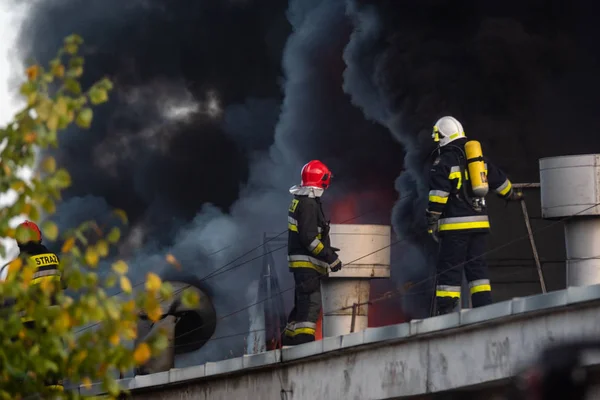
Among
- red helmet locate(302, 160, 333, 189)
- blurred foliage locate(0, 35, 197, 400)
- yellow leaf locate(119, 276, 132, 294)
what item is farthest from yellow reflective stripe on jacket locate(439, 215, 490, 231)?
yellow leaf locate(119, 276, 132, 294)

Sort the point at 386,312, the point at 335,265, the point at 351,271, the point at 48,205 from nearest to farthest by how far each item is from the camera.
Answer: the point at 48,205 < the point at 335,265 < the point at 351,271 < the point at 386,312

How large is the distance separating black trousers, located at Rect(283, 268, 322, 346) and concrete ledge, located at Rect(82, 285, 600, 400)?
0.80 metres

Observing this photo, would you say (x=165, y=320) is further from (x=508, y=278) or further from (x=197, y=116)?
(x=197, y=116)

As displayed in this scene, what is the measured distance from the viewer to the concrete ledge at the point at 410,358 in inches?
313

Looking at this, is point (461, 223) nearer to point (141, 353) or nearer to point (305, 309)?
point (305, 309)

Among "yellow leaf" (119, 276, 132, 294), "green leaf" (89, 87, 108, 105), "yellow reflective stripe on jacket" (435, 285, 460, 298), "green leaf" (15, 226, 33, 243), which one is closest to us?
"yellow leaf" (119, 276, 132, 294)

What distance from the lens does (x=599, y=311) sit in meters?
7.60

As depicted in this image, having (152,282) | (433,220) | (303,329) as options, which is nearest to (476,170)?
(433,220)

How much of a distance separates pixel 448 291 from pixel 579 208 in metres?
1.26

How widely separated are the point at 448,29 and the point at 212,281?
619 cm

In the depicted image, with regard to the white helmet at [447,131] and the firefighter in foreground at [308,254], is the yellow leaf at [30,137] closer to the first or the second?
the white helmet at [447,131]

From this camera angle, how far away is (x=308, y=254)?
39.3 ft

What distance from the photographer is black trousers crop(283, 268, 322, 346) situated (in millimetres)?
11609

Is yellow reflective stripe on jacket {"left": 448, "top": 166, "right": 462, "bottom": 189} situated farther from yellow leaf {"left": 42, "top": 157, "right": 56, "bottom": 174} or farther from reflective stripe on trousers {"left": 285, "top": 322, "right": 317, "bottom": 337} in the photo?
yellow leaf {"left": 42, "top": 157, "right": 56, "bottom": 174}
